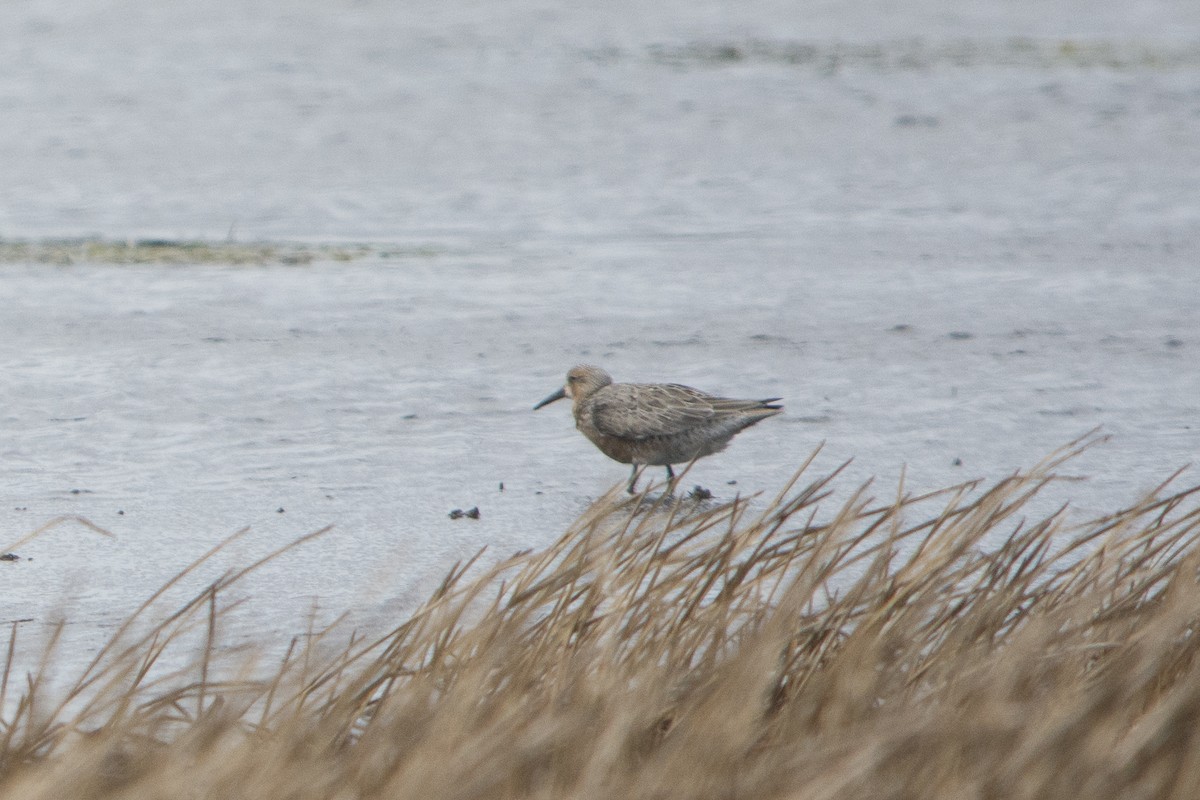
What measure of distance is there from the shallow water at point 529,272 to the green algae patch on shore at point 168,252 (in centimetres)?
20

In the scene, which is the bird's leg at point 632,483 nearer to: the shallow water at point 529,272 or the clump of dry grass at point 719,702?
the shallow water at point 529,272

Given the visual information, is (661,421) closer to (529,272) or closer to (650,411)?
(650,411)

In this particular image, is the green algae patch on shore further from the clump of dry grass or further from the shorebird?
the clump of dry grass

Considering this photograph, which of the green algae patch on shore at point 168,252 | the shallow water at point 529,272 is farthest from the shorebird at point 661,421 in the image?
the green algae patch on shore at point 168,252

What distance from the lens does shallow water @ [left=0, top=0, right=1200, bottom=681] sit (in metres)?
7.92

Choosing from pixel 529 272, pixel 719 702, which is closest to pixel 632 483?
pixel 719 702

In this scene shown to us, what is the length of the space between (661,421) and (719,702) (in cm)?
405

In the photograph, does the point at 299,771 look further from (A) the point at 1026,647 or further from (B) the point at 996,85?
(B) the point at 996,85

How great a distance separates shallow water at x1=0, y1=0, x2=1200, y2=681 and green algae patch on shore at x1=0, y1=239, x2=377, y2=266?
20cm

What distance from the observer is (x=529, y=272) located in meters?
12.3

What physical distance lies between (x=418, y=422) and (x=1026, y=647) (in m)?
5.41

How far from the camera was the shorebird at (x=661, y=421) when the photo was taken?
786 cm

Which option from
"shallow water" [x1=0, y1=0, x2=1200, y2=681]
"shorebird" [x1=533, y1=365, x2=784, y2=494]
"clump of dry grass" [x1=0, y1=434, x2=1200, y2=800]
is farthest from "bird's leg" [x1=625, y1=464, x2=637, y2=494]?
"clump of dry grass" [x1=0, y1=434, x2=1200, y2=800]

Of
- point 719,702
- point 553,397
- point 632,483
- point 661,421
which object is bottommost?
point 632,483
